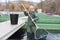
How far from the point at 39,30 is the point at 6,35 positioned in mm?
1585

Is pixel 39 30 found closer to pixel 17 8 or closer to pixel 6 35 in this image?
pixel 6 35

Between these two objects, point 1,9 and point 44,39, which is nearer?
point 44,39

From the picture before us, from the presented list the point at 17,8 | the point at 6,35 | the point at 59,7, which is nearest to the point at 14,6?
the point at 17,8

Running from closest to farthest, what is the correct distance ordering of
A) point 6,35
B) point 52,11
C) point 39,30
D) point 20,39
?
point 6,35 → point 39,30 → point 20,39 → point 52,11

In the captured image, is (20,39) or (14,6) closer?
(20,39)

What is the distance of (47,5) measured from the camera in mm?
33250

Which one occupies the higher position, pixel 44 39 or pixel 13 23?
pixel 13 23

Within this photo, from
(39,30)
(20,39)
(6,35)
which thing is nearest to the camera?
(6,35)

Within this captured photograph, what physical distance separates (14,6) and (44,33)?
93.7ft

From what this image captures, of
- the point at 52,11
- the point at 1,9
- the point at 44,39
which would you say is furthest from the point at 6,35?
the point at 1,9

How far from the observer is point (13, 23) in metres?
6.41

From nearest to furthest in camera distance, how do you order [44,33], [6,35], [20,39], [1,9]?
[6,35]
[44,33]
[20,39]
[1,9]

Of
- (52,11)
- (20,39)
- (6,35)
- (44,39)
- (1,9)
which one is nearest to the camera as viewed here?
(6,35)

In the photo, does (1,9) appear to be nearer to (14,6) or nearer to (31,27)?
(14,6)
